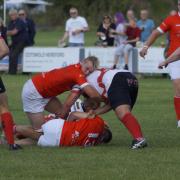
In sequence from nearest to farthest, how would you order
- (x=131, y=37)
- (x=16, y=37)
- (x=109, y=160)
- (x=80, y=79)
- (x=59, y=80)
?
1. (x=109, y=160)
2. (x=80, y=79)
3. (x=59, y=80)
4. (x=131, y=37)
5. (x=16, y=37)

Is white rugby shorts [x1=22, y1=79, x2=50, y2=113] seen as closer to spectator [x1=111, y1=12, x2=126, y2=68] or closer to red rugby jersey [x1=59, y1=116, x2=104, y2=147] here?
red rugby jersey [x1=59, y1=116, x2=104, y2=147]

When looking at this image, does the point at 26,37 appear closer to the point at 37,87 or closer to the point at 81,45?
the point at 81,45

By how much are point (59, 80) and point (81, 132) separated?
72cm

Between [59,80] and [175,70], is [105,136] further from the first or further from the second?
[175,70]

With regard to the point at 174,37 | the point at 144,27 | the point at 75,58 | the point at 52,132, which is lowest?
the point at 75,58

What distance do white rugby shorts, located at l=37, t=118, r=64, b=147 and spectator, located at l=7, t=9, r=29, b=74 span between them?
14.8 m

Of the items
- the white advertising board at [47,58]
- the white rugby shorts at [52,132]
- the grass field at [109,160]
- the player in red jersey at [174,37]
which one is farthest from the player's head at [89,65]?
the white advertising board at [47,58]

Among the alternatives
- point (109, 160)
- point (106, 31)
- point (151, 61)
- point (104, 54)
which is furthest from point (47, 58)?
point (109, 160)

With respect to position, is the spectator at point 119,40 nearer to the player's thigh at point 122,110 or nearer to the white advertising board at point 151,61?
the white advertising board at point 151,61

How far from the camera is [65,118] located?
10.9m

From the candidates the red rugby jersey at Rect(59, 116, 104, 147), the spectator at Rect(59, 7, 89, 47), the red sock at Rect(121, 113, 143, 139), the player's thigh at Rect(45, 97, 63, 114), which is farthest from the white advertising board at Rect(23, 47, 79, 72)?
the red sock at Rect(121, 113, 143, 139)

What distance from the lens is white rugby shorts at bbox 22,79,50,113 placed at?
432 inches

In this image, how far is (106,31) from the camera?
24859mm

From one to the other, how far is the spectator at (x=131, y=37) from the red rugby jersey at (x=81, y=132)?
1342 centimetres
